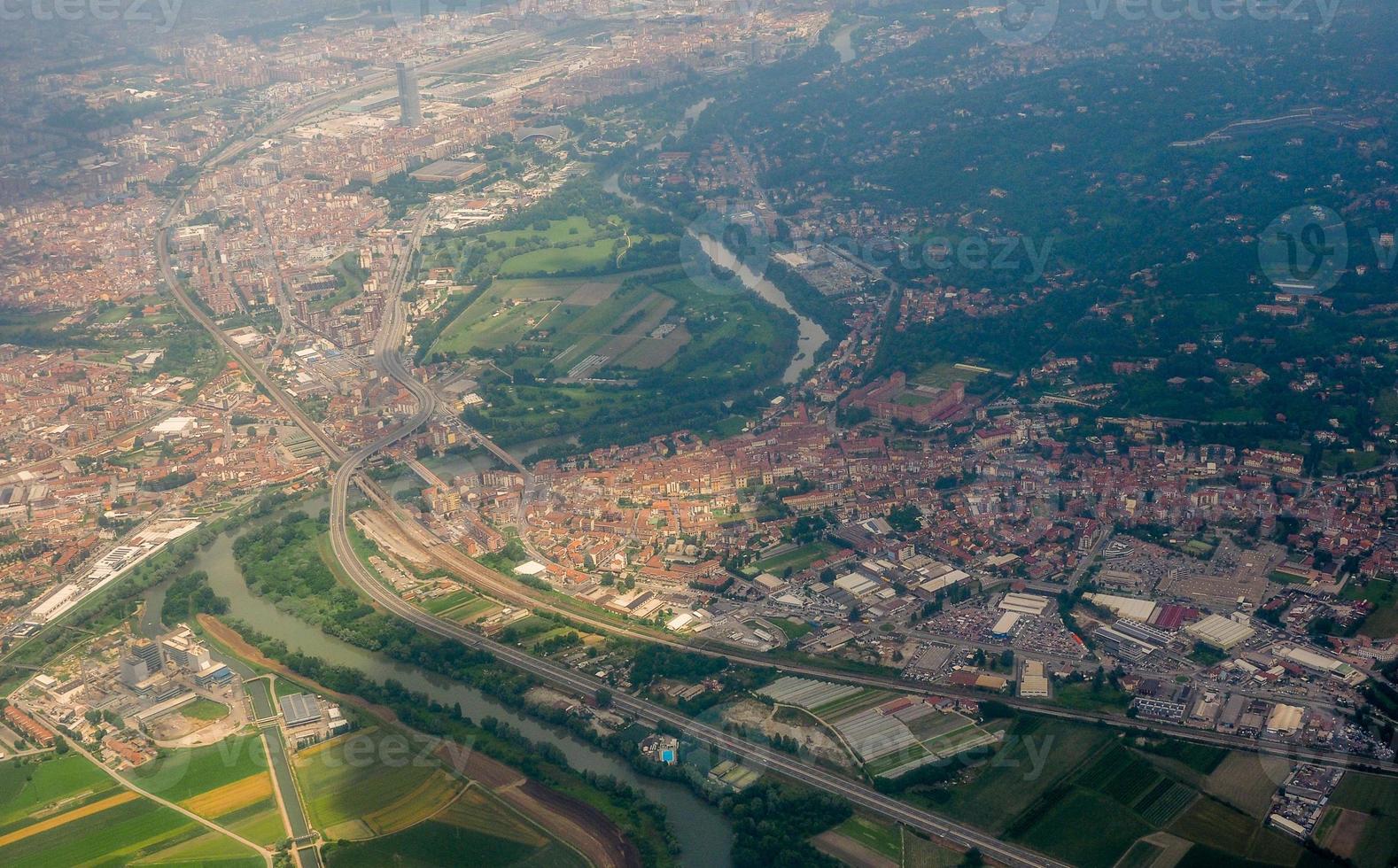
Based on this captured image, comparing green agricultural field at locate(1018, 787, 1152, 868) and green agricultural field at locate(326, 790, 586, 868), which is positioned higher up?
green agricultural field at locate(1018, 787, 1152, 868)

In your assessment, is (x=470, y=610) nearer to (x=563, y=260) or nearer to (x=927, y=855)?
(x=927, y=855)

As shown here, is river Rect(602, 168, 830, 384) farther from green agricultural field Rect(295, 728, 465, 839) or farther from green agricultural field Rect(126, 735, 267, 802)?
green agricultural field Rect(126, 735, 267, 802)

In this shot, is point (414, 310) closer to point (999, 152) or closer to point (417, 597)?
point (417, 597)

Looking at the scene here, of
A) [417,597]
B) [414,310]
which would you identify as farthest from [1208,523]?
[414,310]

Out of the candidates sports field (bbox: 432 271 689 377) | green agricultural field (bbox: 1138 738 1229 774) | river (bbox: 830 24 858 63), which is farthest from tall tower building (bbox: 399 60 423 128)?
green agricultural field (bbox: 1138 738 1229 774)

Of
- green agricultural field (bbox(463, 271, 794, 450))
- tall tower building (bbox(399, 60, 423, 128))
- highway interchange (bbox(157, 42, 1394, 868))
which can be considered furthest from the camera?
tall tower building (bbox(399, 60, 423, 128))

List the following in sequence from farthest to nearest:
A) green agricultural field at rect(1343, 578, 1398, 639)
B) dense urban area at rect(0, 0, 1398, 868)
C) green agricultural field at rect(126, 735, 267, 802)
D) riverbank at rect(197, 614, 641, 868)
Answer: green agricultural field at rect(1343, 578, 1398, 639) < green agricultural field at rect(126, 735, 267, 802) < dense urban area at rect(0, 0, 1398, 868) < riverbank at rect(197, 614, 641, 868)
